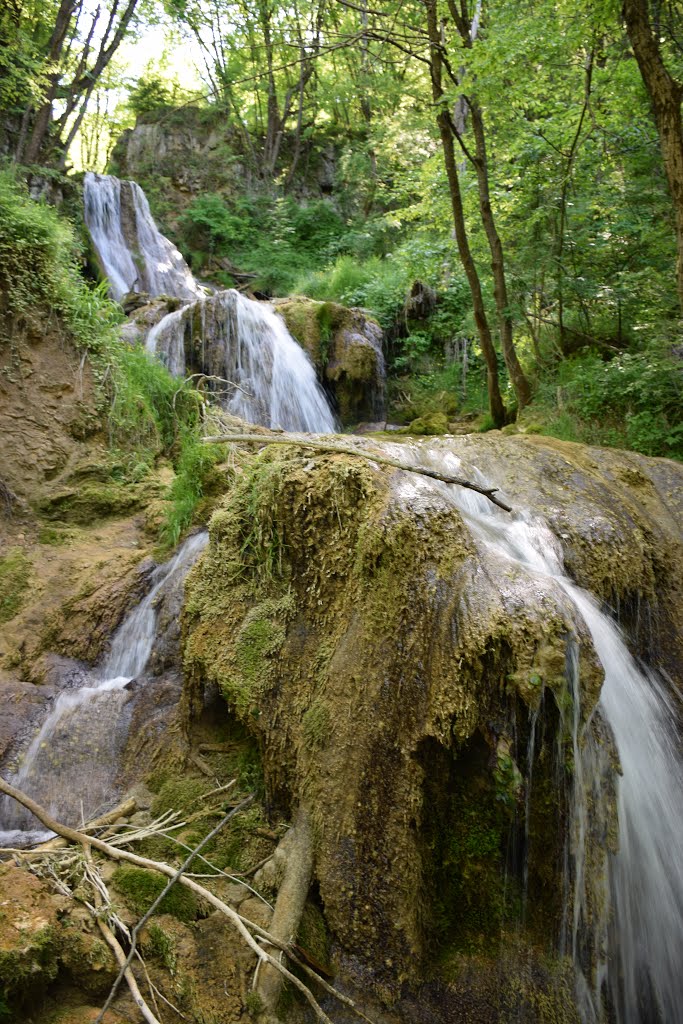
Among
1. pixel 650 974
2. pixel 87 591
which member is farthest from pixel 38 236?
pixel 650 974

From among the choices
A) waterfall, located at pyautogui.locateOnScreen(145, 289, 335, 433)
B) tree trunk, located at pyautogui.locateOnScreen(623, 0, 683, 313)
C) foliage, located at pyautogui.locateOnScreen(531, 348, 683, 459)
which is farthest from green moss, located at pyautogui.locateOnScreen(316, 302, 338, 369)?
tree trunk, located at pyautogui.locateOnScreen(623, 0, 683, 313)

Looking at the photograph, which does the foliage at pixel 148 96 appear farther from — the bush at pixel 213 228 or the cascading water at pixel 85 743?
the cascading water at pixel 85 743

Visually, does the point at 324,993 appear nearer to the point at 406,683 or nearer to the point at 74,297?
the point at 406,683

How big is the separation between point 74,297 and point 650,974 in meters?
6.97

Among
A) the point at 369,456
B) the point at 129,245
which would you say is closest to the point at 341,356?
the point at 129,245

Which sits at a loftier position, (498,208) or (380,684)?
(498,208)

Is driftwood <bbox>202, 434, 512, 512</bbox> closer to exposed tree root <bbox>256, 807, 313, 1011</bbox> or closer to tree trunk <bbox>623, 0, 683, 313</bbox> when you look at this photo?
exposed tree root <bbox>256, 807, 313, 1011</bbox>

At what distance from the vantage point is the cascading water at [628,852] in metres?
2.77

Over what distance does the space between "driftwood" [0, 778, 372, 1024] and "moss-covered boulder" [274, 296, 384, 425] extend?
8172mm

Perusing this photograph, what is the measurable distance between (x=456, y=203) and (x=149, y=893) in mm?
7527

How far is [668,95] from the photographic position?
501cm

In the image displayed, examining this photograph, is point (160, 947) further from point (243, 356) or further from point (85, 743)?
point (243, 356)

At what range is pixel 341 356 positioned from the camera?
35.2 ft

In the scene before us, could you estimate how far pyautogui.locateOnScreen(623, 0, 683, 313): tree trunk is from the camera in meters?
5.01
